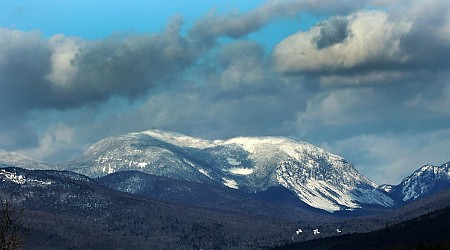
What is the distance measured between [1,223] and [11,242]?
18.6 ft

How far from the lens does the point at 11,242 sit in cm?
9431

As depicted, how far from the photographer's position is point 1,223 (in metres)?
99.1
